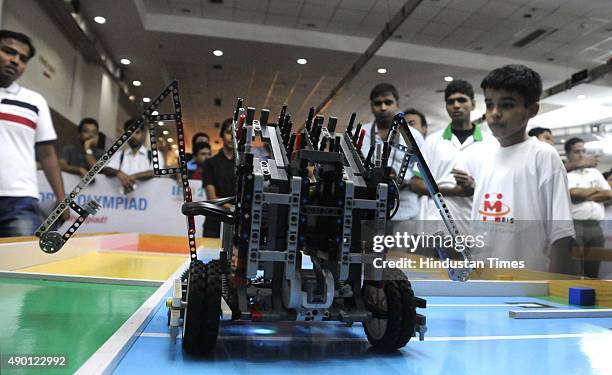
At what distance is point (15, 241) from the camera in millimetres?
2730

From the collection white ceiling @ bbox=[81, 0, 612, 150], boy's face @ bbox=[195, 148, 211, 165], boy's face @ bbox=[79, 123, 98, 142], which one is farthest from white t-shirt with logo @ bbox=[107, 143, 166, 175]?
boy's face @ bbox=[195, 148, 211, 165]

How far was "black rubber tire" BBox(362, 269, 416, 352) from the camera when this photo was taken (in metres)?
1.41

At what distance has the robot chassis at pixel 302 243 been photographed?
4.28 ft

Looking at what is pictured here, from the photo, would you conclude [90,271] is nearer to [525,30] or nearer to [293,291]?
[293,291]

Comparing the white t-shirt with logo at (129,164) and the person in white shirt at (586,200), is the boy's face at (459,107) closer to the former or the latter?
the person in white shirt at (586,200)

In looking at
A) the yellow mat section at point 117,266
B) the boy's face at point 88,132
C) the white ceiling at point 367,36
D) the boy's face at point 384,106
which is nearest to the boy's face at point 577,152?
the white ceiling at point 367,36

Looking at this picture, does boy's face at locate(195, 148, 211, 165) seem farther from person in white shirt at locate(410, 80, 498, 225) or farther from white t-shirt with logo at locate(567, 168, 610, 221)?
white t-shirt with logo at locate(567, 168, 610, 221)

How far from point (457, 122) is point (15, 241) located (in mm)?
3210

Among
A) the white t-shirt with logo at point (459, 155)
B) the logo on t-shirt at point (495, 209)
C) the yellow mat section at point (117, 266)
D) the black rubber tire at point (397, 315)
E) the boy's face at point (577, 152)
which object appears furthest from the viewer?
the boy's face at point (577, 152)

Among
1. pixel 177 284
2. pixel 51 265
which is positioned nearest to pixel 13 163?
pixel 51 265

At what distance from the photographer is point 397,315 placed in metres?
1.40

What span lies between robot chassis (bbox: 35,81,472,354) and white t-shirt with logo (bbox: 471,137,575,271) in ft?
3.28

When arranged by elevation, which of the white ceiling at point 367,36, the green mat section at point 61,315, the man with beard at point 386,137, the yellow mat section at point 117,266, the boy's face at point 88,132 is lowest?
the green mat section at point 61,315

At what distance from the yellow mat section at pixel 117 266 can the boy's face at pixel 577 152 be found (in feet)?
10.9
